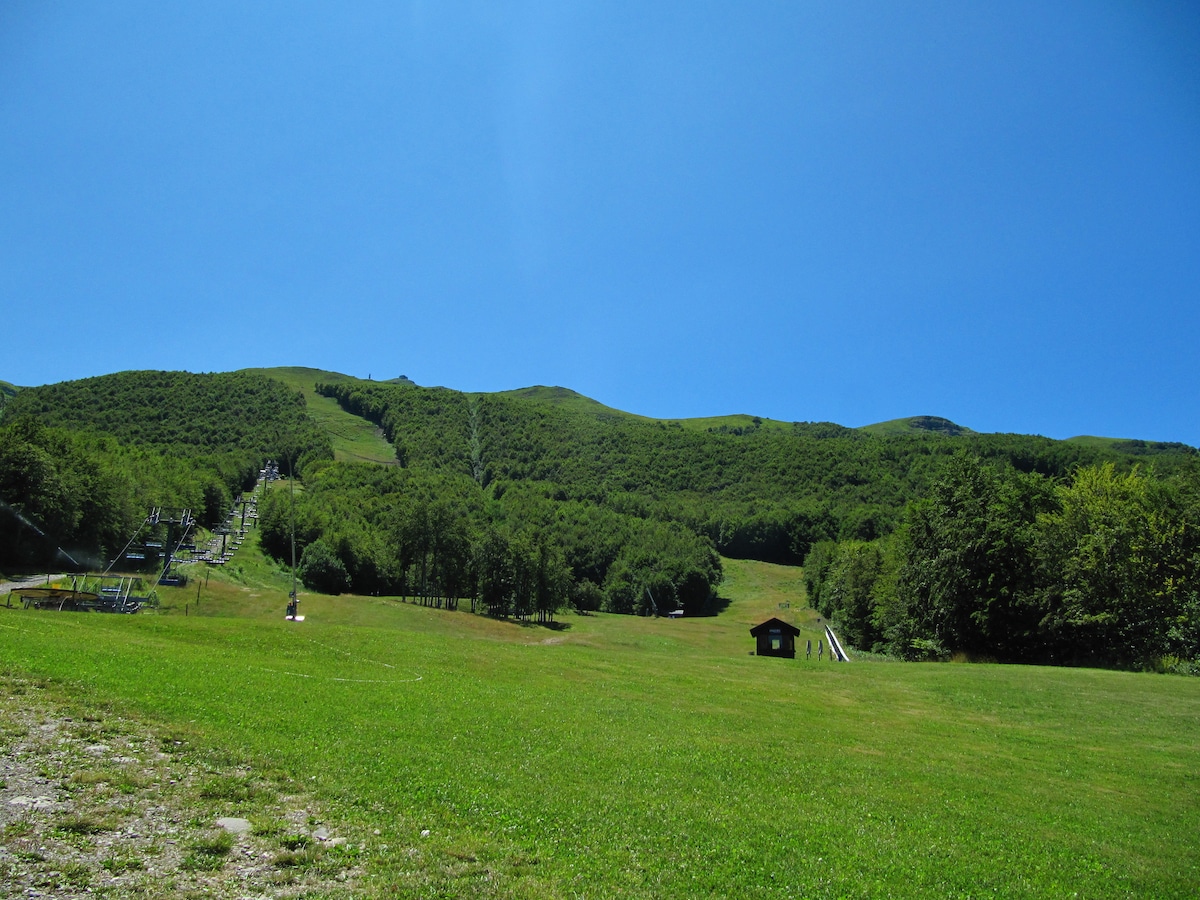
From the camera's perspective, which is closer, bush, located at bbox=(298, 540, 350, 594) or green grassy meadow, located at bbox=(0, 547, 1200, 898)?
green grassy meadow, located at bbox=(0, 547, 1200, 898)

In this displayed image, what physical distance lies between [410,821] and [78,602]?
4343cm

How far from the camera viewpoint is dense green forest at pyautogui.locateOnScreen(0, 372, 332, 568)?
2549 inches

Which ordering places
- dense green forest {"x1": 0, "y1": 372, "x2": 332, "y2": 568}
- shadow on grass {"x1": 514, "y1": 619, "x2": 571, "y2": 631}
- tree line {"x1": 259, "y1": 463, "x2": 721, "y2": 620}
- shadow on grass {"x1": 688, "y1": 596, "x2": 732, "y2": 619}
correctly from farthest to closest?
1. shadow on grass {"x1": 688, "y1": 596, "x2": 732, "y2": 619}
2. tree line {"x1": 259, "y1": 463, "x2": 721, "y2": 620}
3. shadow on grass {"x1": 514, "y1": 619, "x2": 571, "y2": 631}
4. dense green forest {"x1": 0, "y1": 372, "x2": 332, "y2": 568}

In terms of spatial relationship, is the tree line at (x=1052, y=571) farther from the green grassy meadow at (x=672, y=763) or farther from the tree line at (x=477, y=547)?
the tree line at (x=477, y=547)

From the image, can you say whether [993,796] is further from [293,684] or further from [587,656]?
[587,656]

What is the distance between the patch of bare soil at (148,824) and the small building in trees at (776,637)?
51.1 meters

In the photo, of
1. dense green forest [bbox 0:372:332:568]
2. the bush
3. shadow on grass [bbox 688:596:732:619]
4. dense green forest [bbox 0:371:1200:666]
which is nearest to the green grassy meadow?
dense green forest [bbox 0:371:1200:666]

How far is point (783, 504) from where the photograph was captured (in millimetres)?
186000

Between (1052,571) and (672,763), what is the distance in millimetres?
47875

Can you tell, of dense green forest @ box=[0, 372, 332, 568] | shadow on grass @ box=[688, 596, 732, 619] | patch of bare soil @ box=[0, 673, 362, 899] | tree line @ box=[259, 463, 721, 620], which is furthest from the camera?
shadow on grass @ box=[688, 596, 732, 619]

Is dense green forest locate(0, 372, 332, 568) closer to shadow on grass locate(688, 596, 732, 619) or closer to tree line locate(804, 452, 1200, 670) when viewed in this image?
tree line locate(804, 452, 1200, 670)

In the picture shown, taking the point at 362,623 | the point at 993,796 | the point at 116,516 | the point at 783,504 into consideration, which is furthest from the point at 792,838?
the point at 783,504

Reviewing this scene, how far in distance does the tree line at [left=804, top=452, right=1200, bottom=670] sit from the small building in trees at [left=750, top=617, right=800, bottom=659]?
10.4m

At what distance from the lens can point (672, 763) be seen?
15.9 meters
